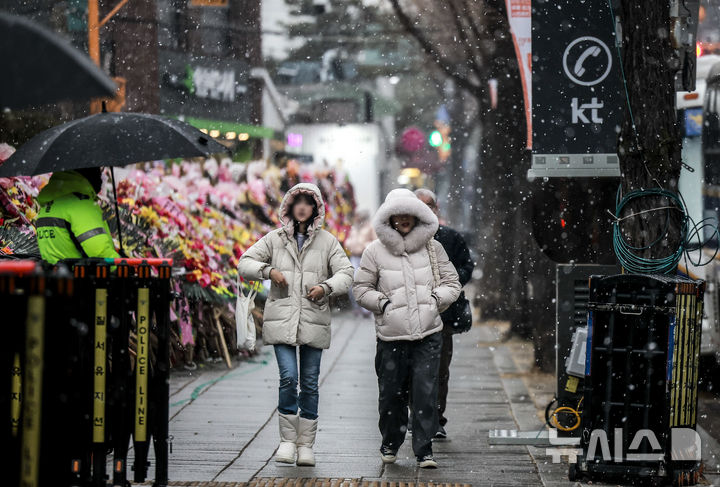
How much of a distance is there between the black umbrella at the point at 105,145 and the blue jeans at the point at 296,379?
1.49 m

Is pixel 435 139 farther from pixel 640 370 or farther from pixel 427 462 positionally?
pixel 640 370

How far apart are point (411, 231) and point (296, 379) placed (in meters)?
1.30

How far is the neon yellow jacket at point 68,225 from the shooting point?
657cm

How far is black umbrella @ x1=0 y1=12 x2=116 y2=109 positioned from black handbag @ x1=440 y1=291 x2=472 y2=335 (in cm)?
479

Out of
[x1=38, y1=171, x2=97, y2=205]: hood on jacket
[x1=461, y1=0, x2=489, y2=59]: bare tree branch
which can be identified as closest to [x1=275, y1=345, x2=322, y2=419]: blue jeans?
[x1=38, y1=171, x2=97, y2=205]: hood on jacket

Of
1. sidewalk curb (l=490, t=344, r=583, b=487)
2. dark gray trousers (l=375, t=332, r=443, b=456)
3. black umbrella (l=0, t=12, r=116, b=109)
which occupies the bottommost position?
sidewalk curb (l=490, t=344, r=583, b=487)

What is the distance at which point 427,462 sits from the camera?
7109 millimetres

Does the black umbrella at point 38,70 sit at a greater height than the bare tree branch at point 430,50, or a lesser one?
lesser

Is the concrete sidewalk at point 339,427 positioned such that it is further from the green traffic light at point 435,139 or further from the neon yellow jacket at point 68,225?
the green traffic light at point 435,139

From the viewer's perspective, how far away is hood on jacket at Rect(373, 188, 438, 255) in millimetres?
7305

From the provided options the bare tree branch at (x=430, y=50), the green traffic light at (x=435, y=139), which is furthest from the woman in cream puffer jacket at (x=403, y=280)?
the green traffic light at (x=435, y=139)

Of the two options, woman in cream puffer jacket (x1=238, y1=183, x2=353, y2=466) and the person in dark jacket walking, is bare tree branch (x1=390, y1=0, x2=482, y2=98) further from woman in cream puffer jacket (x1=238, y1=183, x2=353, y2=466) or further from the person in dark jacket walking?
woman in cream puffer jacket (x1=238, y1=183, x2=353, y2=466)

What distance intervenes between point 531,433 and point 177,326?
14.7ft

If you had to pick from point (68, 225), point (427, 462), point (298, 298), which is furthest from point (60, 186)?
point (427, 462)
